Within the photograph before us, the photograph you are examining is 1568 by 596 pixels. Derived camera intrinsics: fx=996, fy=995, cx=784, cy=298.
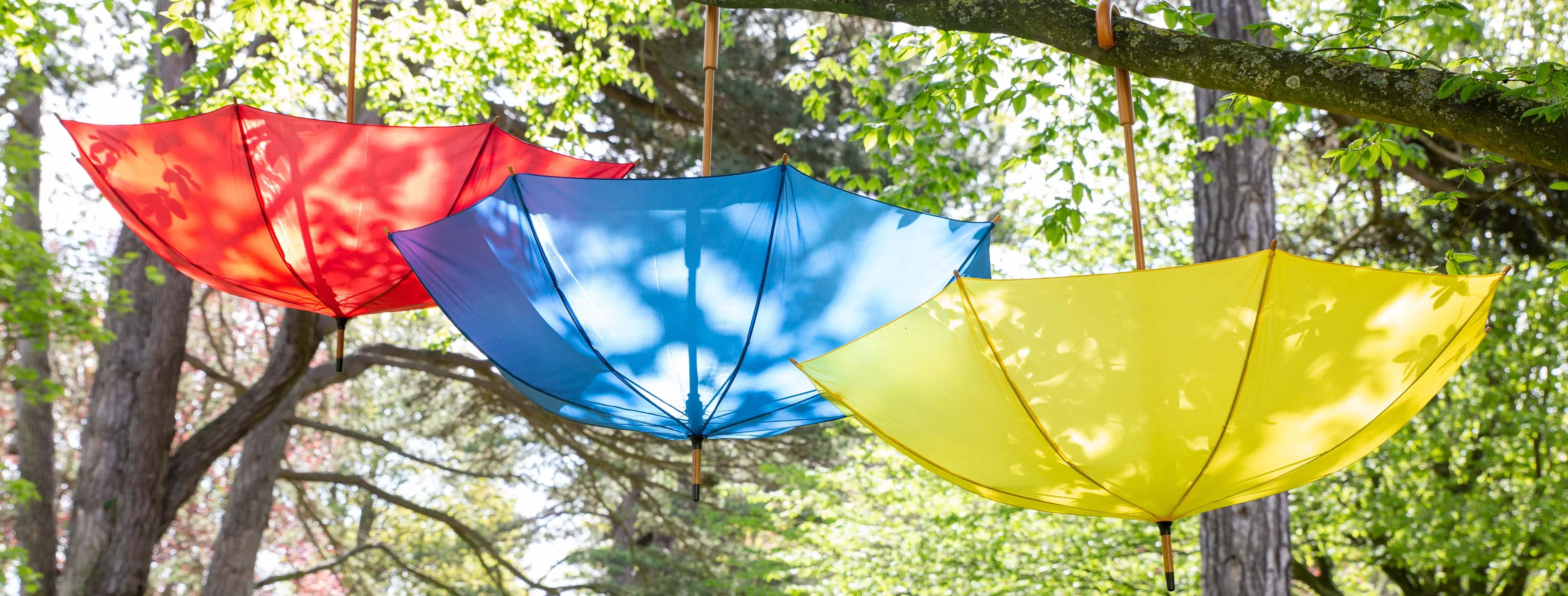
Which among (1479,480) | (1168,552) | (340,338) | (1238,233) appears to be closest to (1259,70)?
(1168,552)

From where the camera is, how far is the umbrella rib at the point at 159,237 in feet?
8.09

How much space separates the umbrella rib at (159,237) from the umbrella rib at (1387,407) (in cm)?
232

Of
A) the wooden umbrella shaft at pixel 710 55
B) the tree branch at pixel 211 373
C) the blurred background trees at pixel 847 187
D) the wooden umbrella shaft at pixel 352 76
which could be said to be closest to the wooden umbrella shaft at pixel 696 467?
the wooden umbrella shaft at pixel 710 55

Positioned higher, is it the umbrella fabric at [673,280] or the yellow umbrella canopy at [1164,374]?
the umbrella fabric at [673,280]

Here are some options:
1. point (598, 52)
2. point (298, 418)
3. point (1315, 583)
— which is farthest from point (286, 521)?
point (1315, 583)

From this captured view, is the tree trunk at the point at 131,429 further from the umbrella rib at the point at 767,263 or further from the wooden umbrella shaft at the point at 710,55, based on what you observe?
the umbrella rib at the point at 767,263

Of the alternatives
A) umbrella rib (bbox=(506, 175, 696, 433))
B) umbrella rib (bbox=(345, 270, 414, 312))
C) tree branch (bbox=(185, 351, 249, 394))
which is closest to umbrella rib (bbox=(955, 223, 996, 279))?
umbrella rib (bbox=(506, 175, 696, 433))

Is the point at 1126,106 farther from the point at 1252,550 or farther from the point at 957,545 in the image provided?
the point at 957,545

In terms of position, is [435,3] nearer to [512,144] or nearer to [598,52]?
[598,52]

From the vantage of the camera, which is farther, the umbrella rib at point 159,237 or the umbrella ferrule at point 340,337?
the umbrella ferrule at point 340,337

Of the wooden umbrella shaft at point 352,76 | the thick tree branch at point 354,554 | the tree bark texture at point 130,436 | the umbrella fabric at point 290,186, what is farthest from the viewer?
the thick tree branch at point 354,554

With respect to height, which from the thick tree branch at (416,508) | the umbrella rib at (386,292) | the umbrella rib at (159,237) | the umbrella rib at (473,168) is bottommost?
the umbrella rib at (386,292)

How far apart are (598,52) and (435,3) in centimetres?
96

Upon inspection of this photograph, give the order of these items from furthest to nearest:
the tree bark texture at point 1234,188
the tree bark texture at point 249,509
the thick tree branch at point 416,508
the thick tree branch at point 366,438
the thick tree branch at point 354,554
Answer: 1. the thick tree branch at point 354,554
2. the thick tree branch at point 416,508
3. the tree bark texture at point 249,509
4. the thick tree branch at point 366,438
5. the tree bark texture at point 1234,188
